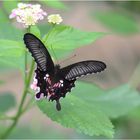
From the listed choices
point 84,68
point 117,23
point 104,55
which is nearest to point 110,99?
point 84,68

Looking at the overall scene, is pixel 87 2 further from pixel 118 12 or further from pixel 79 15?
pixel 118 12

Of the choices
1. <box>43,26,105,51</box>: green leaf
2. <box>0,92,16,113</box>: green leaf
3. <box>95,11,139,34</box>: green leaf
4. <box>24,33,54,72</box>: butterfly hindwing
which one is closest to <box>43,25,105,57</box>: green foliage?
<box>43,26,105,51</box>: green leaf

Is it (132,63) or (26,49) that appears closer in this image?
(26,49)

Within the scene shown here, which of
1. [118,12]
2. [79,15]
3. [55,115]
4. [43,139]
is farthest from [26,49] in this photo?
[79,15]

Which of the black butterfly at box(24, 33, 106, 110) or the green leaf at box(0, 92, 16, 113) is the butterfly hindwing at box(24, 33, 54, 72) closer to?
the black butterfly at box(24, 33, 106, 110)

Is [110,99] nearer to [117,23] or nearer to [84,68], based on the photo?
[84,68]

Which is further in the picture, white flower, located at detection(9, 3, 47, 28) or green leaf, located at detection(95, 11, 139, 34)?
green leaf, located at detection(95, 11, 139, 34)

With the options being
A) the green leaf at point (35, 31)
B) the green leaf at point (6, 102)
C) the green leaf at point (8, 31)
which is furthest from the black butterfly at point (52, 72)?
the green leaf at point (6, 102)
